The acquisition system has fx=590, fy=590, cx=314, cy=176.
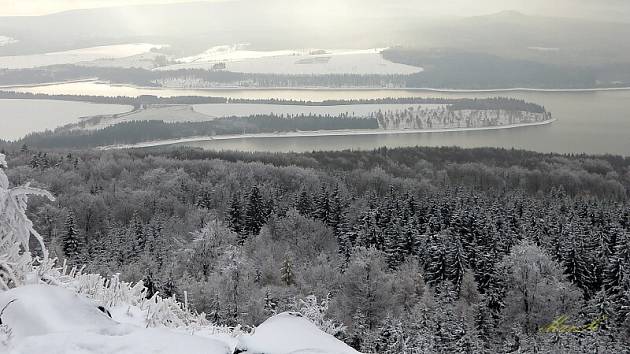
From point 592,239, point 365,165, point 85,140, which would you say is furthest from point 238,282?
point 85,140

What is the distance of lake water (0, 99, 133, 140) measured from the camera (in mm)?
151875

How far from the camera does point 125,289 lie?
7.89 metres

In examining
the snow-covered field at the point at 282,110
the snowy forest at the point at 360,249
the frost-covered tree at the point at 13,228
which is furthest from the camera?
the snow-covered field at the point at 282,110

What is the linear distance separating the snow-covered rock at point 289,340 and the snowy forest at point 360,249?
1246 cm

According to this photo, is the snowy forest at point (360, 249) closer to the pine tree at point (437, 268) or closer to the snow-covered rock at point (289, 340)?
the pine tree at point (437, 268)

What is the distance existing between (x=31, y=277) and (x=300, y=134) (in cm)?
15994

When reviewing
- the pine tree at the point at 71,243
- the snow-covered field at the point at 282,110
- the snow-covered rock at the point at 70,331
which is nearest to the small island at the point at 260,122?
the snow-covered field at the point at 282,110

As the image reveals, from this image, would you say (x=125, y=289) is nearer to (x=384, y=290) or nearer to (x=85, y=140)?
(x=384, y=290)

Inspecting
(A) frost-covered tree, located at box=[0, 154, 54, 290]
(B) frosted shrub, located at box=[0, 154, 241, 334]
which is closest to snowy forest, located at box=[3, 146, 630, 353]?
(B) frosted shrub, located at box=[0, 154, 241, 334]

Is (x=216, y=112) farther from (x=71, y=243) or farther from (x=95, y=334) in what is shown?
(x=95, y=334)

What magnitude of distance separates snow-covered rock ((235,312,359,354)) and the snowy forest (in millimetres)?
12458

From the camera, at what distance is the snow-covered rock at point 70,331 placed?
18.2ft

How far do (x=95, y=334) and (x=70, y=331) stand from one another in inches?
9.3

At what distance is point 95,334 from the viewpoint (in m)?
5.88
